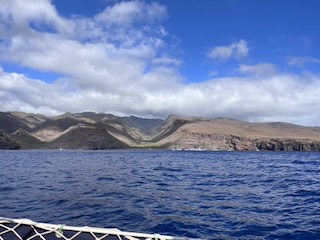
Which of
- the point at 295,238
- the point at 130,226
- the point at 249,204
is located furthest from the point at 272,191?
the point at 130,226

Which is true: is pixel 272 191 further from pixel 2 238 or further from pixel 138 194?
pixel 2 238

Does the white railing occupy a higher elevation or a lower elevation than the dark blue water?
higher

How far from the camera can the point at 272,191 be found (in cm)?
3325

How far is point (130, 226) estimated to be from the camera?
64.3 ft

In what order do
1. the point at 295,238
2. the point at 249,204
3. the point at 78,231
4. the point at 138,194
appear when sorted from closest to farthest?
the point at 78,231, the point at 295,238, the point at 249,204, the point at 138,194

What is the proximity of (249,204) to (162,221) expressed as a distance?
8797 millimetres

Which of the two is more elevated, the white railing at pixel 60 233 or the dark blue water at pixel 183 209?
the white railing at pixel 60 233

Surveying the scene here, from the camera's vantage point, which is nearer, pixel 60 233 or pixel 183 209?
pixel 60 233

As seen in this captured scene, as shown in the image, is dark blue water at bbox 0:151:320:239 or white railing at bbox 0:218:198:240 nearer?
white railing at bbox 0:218:198:240

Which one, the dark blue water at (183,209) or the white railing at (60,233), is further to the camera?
the dark blue water at (183,209)

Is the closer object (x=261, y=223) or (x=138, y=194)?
(x=261, y=223)

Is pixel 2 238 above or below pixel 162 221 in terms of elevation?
above

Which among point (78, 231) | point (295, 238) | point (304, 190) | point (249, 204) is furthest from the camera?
point (304, 190)

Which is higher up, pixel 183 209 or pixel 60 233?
pixel 60 233
